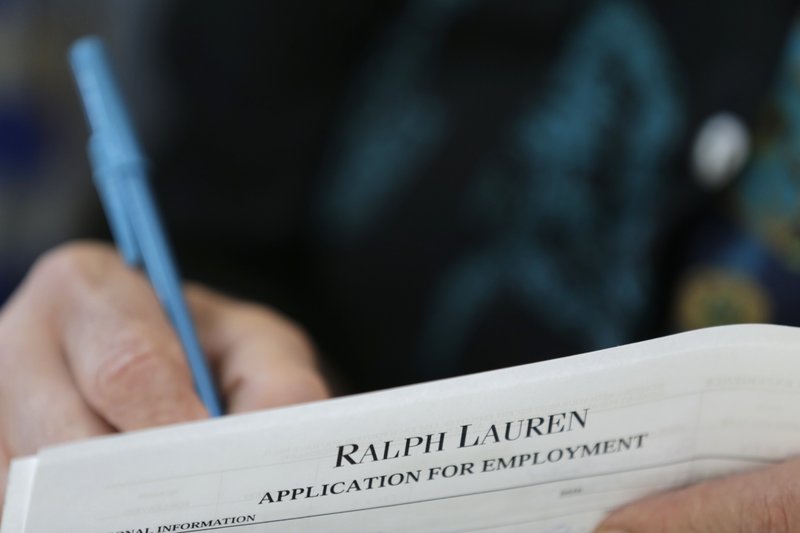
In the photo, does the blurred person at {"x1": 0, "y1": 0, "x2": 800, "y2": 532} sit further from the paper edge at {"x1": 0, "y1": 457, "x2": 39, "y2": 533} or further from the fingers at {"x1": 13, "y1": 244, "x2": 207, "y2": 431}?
the paper edge at {"x1": 0, "y1": 457, "x2": 39, "y2": 533}

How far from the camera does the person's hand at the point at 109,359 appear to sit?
0.95 feet

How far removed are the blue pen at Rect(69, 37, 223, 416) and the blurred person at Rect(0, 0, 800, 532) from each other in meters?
0.02

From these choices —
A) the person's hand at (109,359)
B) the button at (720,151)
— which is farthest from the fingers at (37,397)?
the button at (720,151)

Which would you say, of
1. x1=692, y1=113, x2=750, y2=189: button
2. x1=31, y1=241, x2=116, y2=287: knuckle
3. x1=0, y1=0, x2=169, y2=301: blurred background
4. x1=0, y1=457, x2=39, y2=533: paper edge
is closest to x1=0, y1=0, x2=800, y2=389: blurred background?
x1=692, y1=113, x2=750, y2=189: button

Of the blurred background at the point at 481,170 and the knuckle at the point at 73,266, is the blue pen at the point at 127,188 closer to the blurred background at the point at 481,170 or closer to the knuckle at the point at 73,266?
the knuckle at the point at 73,266

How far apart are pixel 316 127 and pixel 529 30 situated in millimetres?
182

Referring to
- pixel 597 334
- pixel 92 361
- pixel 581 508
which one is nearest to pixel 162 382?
pixel 92 361

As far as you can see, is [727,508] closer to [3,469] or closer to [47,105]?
[3,469]

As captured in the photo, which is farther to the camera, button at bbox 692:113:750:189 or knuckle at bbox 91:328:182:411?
button at bbox 692:113:750:189

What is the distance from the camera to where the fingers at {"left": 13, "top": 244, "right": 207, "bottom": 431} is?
0.29 meters

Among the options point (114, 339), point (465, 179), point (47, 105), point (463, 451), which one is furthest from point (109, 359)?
point (47, 105)

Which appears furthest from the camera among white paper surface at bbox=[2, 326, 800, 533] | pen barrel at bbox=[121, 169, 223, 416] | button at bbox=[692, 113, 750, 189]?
button at bbox=[692, 113, 750, 189]

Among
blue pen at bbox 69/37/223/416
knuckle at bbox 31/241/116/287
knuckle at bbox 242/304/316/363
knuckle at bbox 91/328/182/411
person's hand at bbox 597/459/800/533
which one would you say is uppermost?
blue pen at bbox 69/37/223/416

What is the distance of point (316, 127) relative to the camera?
617 millimetres
